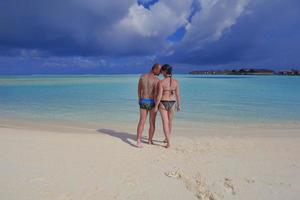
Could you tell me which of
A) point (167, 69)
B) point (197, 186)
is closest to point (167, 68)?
point (167, 69)

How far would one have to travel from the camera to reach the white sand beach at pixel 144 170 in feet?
11.7

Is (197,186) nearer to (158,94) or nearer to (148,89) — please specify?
(158,94)

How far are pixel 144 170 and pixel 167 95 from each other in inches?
78.2

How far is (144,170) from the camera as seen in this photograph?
4.36 metres

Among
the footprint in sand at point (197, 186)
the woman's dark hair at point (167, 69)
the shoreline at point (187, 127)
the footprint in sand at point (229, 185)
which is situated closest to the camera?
the footprint in sand at point (197, 186)

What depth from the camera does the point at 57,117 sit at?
37.8 ft

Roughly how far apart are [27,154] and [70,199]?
7.55 feet

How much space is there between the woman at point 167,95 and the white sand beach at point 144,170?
80 cm

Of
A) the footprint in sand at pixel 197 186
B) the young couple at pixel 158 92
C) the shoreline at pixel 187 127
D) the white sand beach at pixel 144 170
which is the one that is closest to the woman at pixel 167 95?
the young couple at pixel 158 92

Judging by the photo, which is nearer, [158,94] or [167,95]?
[158,94]

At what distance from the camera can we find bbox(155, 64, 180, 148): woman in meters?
5.52

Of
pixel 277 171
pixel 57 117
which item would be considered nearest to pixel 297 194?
pixel 277 171

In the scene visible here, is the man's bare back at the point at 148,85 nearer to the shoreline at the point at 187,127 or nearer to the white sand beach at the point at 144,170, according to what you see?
the white sand beach at the point at 144,170

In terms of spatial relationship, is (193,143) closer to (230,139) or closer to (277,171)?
(230,139)
